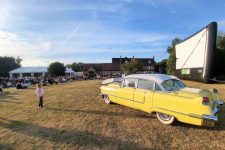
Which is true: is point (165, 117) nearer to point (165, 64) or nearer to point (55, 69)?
point (55, 69)

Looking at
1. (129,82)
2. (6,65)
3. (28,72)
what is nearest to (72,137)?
(129,82)

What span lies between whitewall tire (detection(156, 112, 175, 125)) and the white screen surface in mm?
14122

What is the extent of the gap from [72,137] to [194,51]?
19051mm

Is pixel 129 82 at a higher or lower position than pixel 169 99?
higher

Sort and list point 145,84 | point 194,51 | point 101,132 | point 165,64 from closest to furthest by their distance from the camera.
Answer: point 101,132 → point 145,84 → point 194,51 → point 165,64

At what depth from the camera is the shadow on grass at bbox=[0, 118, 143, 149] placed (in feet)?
17.6

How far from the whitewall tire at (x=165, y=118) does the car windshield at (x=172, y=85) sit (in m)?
0.92

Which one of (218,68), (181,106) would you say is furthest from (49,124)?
(218,68)

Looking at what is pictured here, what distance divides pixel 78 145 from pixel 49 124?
227cm

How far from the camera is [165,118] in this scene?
6676 mm

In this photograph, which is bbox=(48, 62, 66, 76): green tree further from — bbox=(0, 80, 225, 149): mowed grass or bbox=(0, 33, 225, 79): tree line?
bbox=(0, 80, 225, 149): mowed grass

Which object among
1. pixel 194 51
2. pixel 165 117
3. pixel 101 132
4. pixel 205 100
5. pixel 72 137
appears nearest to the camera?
pixel 205 100

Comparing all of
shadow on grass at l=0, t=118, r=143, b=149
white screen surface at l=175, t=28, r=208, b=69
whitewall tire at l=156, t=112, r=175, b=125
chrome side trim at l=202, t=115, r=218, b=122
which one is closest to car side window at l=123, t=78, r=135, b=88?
whitewall tire at l=156, t=112, r=175, b=125

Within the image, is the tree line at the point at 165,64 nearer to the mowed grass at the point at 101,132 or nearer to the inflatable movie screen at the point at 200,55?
the inflatable movie screen at the point at 200,55
